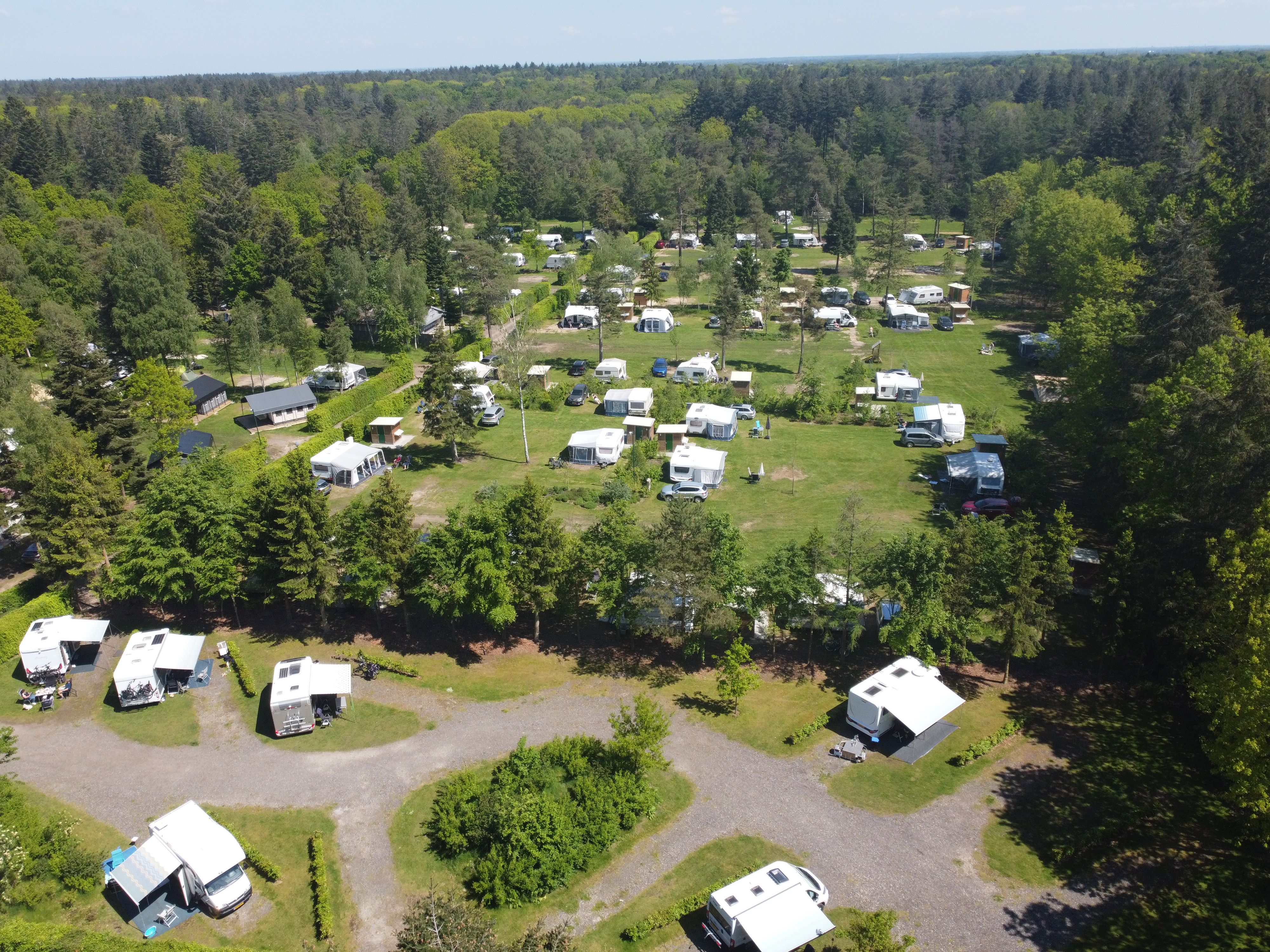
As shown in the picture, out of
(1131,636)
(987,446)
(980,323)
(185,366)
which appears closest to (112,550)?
(185,366)

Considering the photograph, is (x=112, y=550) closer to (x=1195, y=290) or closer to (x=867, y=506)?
(x=867, y=506)

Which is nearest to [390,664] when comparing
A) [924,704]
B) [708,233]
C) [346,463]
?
[346,463]

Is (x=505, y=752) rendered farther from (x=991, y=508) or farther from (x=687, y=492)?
(x=991, y=508)

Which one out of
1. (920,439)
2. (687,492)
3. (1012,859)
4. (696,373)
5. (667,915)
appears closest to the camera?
(667,915)

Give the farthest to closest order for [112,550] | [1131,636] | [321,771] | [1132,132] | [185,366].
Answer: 1. [1132,132]
2. [185,366]
3. [112,550]
4. [1131,636]
5. [321,771]

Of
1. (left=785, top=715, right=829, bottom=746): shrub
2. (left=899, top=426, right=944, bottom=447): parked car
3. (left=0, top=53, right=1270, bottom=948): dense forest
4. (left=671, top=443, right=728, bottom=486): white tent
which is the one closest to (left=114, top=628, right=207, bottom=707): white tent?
(left=0, top=53, right=1270, bottom=948): dense forest

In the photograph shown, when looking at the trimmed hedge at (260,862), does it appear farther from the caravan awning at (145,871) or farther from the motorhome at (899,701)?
the motorhome at (899,701)
